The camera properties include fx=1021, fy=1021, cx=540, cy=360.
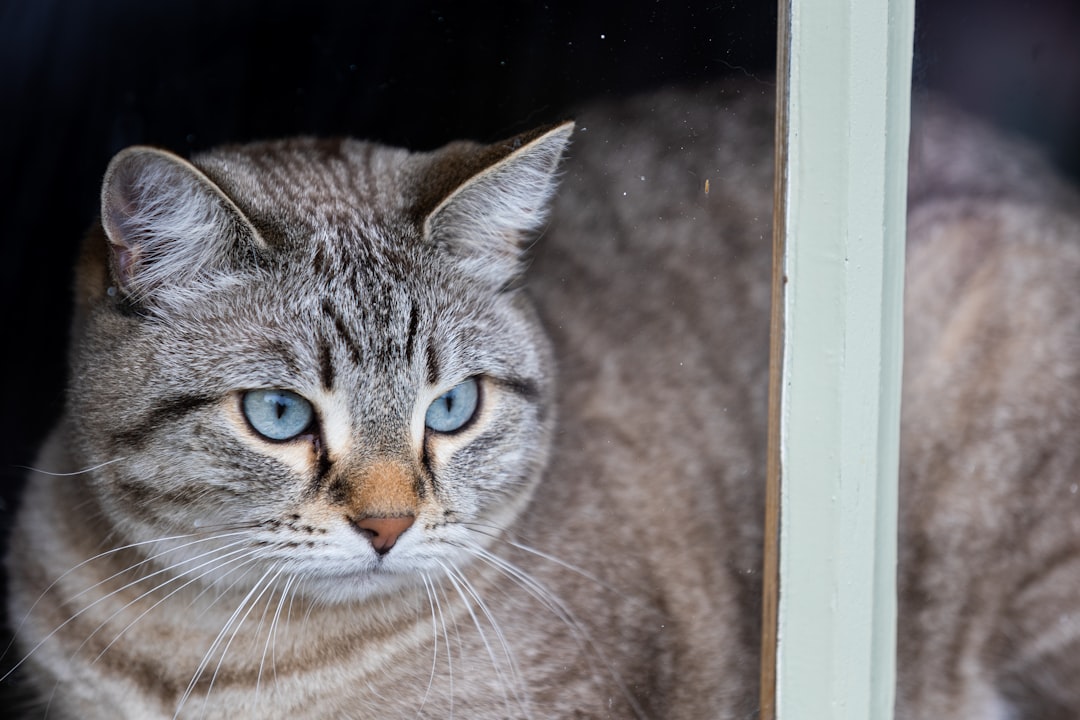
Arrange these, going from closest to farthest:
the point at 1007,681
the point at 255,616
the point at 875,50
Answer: the point at 875,50, the point at 255,616, the point at 1007,681

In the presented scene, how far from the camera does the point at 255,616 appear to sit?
136cm

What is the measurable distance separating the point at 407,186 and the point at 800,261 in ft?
1.83

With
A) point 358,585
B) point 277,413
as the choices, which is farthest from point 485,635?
point 277,413

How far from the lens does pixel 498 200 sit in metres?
1.40

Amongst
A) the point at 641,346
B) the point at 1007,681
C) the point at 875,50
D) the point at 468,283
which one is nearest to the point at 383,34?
the point at 468,283

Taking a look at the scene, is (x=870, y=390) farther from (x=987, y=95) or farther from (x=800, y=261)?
(x=987, y=95)

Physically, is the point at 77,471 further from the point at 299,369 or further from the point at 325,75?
the point at 325,75

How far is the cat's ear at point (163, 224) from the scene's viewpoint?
1.17 m

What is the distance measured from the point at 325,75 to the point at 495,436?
78cm

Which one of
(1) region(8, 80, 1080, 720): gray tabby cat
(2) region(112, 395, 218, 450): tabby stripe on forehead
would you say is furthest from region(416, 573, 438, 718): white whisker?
(2) region(112, 395, 218, 450): tabby stripe on forehead

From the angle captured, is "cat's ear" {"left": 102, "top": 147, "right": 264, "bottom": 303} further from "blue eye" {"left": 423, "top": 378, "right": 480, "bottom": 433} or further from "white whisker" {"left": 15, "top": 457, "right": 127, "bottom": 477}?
"blue eye" {"left": 423, "top": 378, "right": 480, "bottom": 433}

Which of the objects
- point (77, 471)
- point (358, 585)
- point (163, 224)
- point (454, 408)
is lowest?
point (358, 585)

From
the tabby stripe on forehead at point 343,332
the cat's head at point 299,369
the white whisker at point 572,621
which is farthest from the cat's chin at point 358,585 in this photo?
the tabby stripe on forehead at point 343,332

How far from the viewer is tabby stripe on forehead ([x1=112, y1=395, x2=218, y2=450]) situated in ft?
4.11
